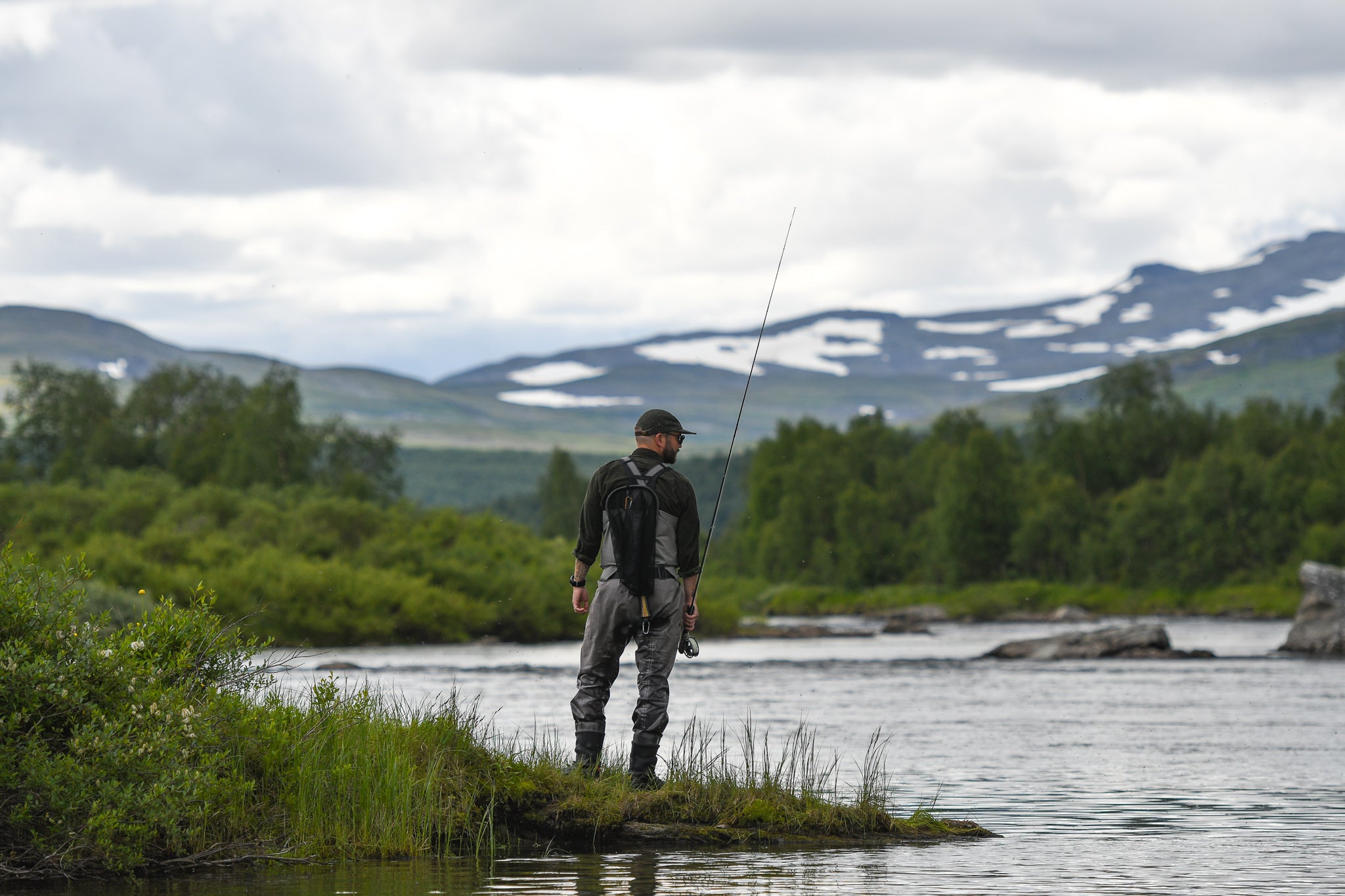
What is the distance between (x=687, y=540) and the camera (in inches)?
428

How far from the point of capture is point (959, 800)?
1436 cm

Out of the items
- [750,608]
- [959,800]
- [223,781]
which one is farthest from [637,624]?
[750,608]

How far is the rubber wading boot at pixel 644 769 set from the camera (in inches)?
429

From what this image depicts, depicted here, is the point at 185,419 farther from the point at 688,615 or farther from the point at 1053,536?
the point at 688,615

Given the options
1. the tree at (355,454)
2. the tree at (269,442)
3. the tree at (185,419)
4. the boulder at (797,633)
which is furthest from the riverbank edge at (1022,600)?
the tree at (185,419)

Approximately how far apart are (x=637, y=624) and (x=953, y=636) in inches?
2160

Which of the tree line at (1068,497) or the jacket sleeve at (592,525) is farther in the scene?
the tree line at (1068,497)

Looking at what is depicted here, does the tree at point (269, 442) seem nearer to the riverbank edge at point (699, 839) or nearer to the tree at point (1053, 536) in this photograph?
the tree at point (1053, 536)

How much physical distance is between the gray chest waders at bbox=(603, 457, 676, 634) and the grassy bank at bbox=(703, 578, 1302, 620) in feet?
211

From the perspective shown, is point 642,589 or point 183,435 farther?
point 183,435

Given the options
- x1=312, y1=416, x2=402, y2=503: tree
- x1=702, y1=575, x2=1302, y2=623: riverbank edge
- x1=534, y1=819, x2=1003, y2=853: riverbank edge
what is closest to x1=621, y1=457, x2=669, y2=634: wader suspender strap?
x1=534, y1=819, x2=1003, y2=853: riverbank edge

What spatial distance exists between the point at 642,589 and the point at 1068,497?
99.3 m

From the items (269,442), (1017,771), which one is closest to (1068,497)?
(269,442)

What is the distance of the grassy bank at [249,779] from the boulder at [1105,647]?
112 feet
